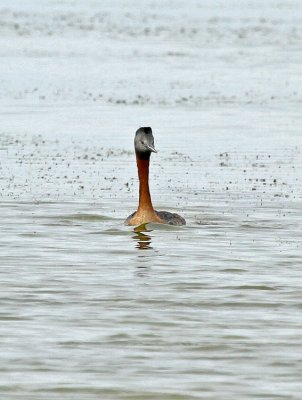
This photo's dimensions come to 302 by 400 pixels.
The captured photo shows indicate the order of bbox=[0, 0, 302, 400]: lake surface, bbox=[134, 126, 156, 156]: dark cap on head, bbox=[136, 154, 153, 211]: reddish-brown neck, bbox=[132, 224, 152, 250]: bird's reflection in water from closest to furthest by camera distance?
1. bbox=[0, 0, 302, 400]: lake surface
2. bbox=[132, 224, 152, 250]: bird's reflection in water
3. bbox=[136, 154, 153, 211]: reddish-brown neck
4. bbox=[134, 126, 156, 156]: dark cap on head

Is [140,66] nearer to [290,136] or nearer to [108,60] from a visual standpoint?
[108,60]

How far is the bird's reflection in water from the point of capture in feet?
54.3

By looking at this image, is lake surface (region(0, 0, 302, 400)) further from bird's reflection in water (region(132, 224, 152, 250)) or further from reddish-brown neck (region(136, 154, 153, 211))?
reddish-brown neck (region(136, 154, 153, 211))

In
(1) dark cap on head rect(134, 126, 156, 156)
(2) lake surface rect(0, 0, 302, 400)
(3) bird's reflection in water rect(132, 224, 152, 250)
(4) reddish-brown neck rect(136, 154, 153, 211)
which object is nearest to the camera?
(2) lake surface rect(0, 0, 302, 400)

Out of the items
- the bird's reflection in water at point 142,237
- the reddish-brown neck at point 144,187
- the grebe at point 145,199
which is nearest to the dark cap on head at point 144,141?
the grebe at point 145,199

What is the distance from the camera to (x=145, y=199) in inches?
685

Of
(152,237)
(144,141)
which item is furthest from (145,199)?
(144,141)

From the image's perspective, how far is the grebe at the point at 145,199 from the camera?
17438 mm

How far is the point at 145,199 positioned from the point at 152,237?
514 mm

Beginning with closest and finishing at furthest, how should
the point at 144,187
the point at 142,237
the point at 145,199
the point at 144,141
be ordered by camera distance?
the point at 142,237, the point at 145,199, the point at 144,187, the point at 144,141

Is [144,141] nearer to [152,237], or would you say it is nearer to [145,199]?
[145,199]

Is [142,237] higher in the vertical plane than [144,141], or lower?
lower

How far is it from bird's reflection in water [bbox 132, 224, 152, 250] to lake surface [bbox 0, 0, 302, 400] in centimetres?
3

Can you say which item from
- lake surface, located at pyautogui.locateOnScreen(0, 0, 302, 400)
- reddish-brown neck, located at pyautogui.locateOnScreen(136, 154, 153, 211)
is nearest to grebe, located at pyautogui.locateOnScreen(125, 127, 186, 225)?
reddish-brown neck, located at pyautogui.locateOnScreen(136, 154, 153, 211)
